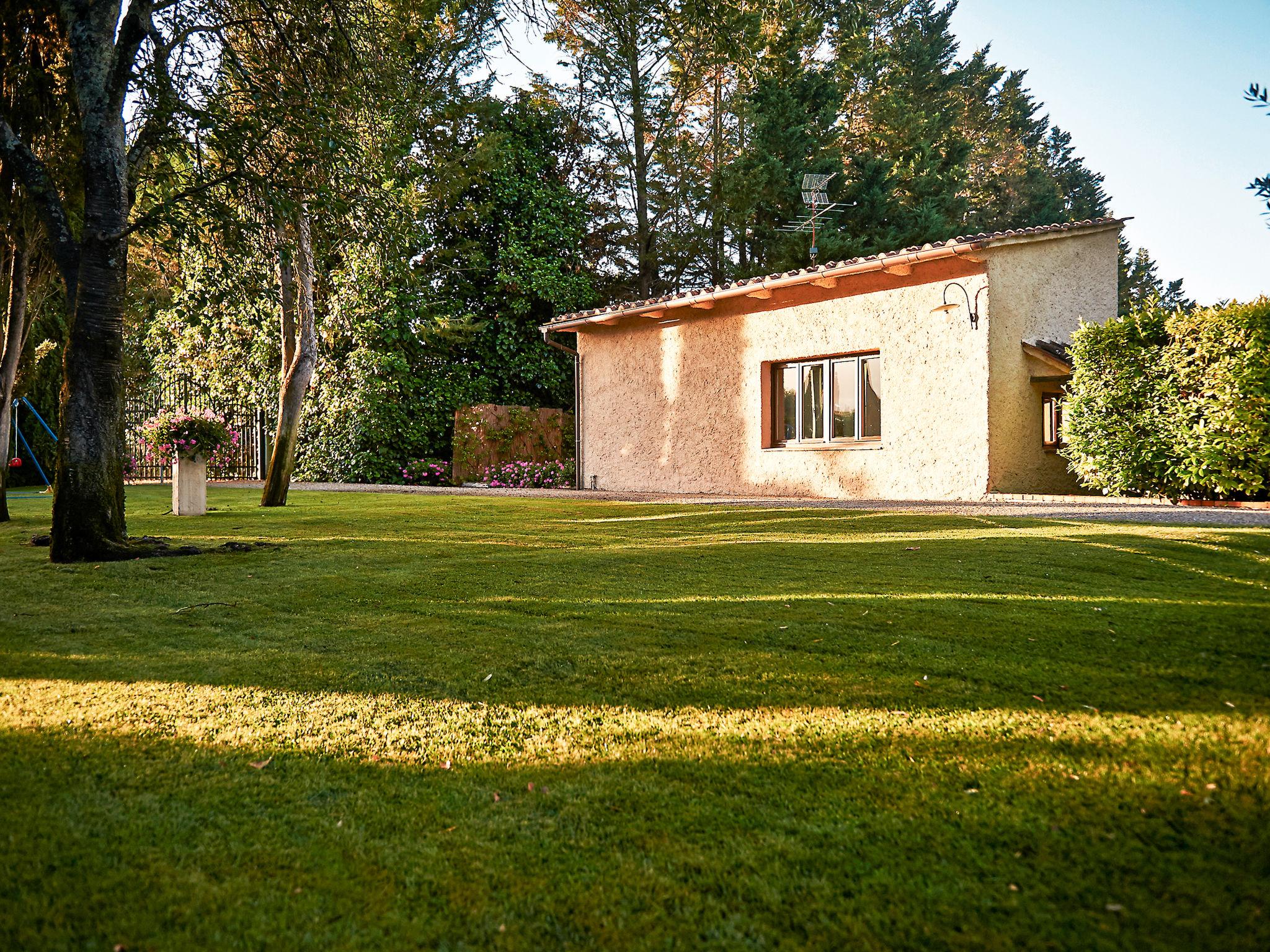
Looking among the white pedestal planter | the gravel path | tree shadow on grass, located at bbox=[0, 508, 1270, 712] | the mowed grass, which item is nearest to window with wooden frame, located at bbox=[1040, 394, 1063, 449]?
the gravel path

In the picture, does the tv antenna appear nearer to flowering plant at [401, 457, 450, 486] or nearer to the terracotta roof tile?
the terracotta roof tile

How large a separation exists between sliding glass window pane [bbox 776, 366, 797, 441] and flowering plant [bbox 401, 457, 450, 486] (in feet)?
26.2

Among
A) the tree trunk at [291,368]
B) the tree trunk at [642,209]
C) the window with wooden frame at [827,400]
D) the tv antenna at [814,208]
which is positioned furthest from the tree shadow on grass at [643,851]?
the tree trunk at [642,209]

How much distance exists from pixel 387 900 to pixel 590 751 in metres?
0.80

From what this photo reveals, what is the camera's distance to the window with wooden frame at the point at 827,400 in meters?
12.6

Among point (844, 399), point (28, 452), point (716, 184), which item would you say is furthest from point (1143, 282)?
point (28, 452)

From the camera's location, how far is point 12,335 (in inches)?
338

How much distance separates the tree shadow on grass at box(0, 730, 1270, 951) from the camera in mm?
1430

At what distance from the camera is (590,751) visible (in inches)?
89.3

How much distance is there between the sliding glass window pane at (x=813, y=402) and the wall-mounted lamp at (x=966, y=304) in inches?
87.7

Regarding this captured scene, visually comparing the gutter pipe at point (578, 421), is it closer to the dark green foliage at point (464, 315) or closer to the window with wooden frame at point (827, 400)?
the dark green foliage at point (464, 315)

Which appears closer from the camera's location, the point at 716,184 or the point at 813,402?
the point at 813,402

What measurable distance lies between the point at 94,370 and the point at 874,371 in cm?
984

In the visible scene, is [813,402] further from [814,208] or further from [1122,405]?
[814,208]
